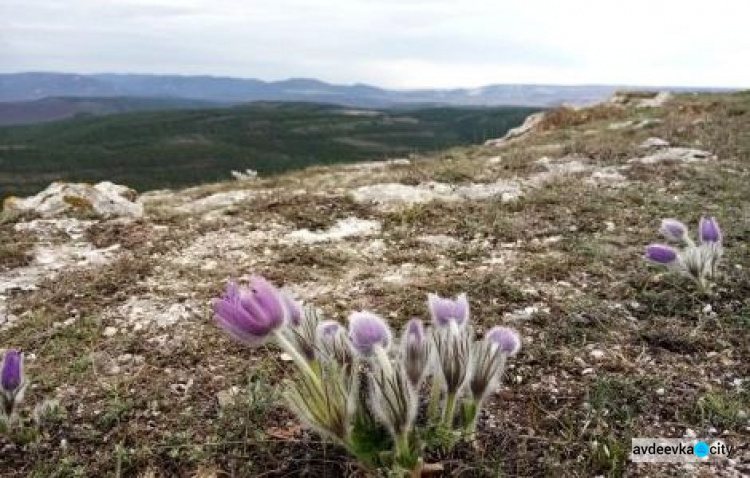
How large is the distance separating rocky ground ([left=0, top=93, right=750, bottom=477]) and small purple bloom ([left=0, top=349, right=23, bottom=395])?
311 mm

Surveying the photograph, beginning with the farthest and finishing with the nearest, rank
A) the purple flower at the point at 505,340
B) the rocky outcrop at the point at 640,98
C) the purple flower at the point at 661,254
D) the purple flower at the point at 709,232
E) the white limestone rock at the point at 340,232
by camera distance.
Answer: the rocky outcrop at the point at 640,98 → the white limestone rock at the point at 340,232 → the purple flower at the point at 709,232 → the purple flower at the point at 661,254 → the purple flower at the point at 505,340

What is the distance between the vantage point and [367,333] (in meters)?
3.28

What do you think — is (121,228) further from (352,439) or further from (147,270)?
(352,439)

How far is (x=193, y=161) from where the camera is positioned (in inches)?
5910

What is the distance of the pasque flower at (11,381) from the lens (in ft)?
12.8

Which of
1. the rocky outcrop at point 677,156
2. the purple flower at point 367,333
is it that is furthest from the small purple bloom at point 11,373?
the rocky outcrop at point 677,156

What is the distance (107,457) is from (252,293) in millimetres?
1410

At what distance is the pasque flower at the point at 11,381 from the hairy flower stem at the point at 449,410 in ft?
7.34

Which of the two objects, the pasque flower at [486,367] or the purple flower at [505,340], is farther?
the purple flower at [505,340]

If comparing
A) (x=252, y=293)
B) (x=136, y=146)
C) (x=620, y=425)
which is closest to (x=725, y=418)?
(x=620, y=425)

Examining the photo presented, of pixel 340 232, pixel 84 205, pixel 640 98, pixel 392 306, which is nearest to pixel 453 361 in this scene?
pixel 392 306

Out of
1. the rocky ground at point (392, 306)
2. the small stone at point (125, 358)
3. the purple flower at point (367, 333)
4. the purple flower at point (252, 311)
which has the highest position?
the purple flower at point (252, 311)

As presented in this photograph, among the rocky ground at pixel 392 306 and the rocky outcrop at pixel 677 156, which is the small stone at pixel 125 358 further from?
the rocky outcrop at pixel 677 156

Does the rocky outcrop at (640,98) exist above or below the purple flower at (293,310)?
above
